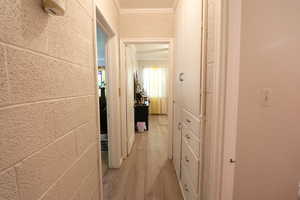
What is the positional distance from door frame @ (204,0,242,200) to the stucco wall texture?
0.85 metres

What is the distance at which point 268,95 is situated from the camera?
3.76 ft

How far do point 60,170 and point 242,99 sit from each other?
1296 millimetres

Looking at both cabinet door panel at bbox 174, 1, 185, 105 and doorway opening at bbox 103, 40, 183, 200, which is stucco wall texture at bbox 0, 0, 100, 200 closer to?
doorway opening at bbox 103, 40, 183, 200

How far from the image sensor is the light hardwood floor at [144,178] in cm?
179

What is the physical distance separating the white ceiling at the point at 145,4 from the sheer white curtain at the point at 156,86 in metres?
3.89

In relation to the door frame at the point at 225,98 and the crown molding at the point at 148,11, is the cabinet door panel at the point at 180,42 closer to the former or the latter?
the crown molding at the point at 148,11

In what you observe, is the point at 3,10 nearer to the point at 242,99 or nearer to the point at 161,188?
the point at 242,99

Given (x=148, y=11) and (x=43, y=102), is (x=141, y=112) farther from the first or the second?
(x=43, y=102)

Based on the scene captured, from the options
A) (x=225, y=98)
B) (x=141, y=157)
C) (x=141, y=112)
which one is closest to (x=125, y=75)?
(x=141, y=157)

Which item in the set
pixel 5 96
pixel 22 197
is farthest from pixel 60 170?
pixel 5 96

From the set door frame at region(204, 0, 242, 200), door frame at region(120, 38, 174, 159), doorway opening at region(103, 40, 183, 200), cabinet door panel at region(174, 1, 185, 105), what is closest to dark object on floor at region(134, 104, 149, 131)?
doorway opening at region(103, 40, 183, 200)

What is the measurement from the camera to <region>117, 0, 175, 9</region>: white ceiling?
7.06 ft

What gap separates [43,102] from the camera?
59 centimetres

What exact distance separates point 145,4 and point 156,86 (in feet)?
13.6
